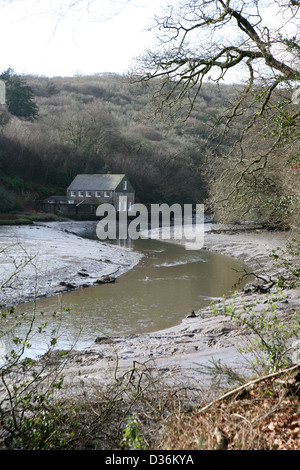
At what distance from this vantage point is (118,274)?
64.7ft

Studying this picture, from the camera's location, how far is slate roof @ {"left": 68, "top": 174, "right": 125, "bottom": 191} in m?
55.2

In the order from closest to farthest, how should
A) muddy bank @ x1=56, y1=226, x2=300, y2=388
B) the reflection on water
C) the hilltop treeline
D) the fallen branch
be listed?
the fallen branch
muddy bank @ x1=56, y1=226, x2=300, y2=388
the reflection on water
the hilltop treeline

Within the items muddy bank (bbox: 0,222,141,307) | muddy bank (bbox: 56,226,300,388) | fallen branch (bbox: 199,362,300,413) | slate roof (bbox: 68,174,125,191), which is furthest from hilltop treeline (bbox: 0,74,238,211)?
fallen branch (bbox: 199,362,300,413)

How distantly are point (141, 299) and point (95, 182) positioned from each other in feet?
140

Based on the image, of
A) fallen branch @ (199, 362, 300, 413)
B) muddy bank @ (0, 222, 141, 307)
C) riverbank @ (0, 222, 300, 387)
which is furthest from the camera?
muddy bank @ (0, 222, 141, 307)

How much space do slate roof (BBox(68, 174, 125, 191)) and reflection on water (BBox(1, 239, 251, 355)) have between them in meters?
32.6

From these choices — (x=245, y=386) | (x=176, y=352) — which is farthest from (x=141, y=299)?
(x=245, y=386)

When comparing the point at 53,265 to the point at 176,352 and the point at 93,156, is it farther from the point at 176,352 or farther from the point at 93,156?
the point at 93,156

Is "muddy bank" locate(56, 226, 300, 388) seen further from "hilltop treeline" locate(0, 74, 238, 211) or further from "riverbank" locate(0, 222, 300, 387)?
"hilltop treeline" locate(0, 74, 238, 211)

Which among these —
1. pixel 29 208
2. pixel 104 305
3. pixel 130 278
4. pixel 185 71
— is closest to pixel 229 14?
pixel 185 71

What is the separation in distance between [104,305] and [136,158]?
174ft

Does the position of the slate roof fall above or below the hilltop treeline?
below

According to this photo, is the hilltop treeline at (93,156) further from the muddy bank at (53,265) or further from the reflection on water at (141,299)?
the reflection on water at (141,299)
